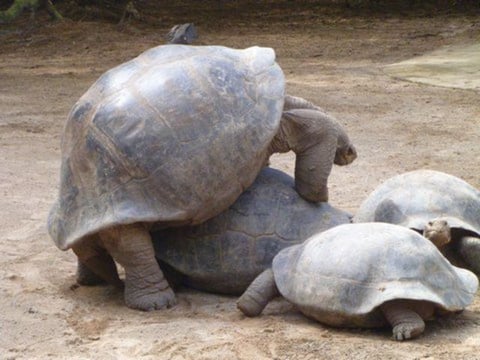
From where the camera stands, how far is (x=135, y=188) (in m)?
4.59

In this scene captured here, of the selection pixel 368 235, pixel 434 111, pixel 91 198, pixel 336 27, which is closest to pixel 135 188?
pixel 91 198

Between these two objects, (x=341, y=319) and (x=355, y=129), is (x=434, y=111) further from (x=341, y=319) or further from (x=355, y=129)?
(x=341, y=319)

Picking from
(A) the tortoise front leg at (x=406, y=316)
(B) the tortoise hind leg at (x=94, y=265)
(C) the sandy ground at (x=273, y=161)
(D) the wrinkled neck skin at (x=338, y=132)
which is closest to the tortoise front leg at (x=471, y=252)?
(C) the sandy ground at (x=273, y=161)

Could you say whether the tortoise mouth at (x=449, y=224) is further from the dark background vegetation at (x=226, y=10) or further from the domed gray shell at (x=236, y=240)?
the dark background vegetation at (x=226, y=10)

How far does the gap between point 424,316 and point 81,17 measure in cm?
1332

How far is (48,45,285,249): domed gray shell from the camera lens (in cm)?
460

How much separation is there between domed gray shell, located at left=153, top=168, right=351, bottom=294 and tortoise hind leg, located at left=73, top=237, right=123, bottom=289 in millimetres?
296

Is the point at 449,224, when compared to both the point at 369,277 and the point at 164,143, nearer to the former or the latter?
the point at 369,277

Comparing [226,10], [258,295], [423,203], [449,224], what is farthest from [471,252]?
[226,10]

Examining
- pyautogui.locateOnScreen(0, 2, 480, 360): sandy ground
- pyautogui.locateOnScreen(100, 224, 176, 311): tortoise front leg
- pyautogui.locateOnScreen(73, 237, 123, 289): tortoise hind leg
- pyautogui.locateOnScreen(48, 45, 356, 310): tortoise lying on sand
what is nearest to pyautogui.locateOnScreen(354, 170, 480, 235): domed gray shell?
pyautogui.locateOnScreen(0, 2, 480, 360): sandy ground

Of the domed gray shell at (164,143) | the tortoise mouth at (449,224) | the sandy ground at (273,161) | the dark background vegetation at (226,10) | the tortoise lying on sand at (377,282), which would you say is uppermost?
the domed gray shell at (164,143)

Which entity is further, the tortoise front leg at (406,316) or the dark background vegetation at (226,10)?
the dark background vegetation at (226,10)

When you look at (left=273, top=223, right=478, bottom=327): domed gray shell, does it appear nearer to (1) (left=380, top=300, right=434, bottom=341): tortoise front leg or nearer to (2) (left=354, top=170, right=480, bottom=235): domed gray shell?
(1) (left=380, top=300, right=434, bottom=341): tortoise front leg

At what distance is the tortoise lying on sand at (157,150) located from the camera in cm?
460
